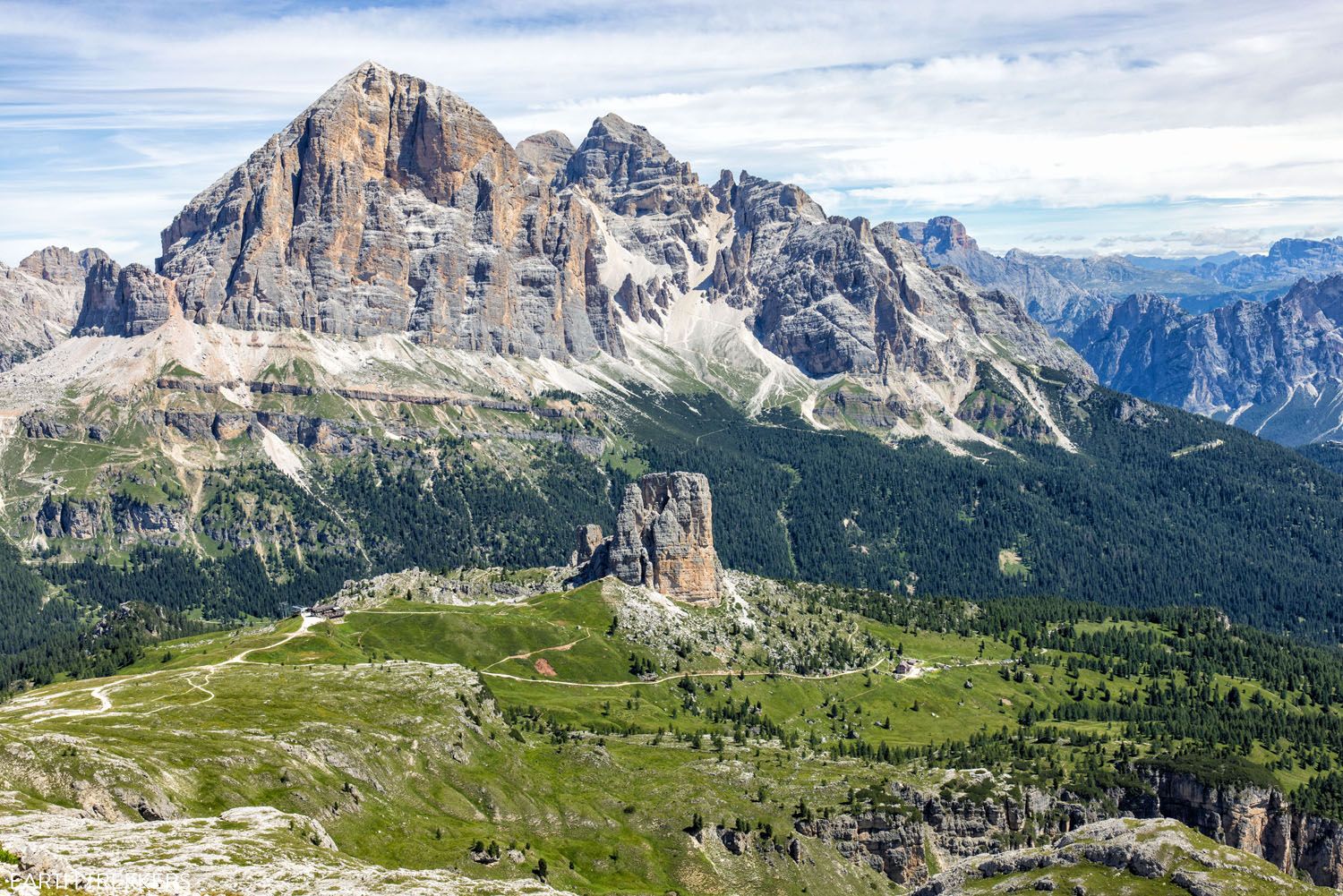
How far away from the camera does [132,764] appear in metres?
159

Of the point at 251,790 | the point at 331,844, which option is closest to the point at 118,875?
the point at 331,844

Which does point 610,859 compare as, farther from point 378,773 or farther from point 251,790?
point 251,790

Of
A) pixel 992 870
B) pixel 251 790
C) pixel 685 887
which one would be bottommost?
pixel 685 887

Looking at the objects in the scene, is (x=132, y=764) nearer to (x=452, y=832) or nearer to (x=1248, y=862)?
(x=452, y=832)

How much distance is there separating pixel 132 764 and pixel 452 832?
145 feet

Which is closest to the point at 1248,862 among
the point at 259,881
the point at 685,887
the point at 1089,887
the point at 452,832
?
the point at 1089,887

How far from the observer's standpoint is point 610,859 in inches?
7741

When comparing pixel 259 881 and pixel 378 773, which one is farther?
pixel 378 773

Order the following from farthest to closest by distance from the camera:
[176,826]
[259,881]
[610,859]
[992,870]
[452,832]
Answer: [610,859], [452,832], [992,870], [176,826], [259,881]

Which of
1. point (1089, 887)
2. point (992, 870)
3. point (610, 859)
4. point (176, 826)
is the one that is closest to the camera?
point (176, 826)

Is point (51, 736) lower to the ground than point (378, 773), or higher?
higher

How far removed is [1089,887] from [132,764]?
11369 centimetres

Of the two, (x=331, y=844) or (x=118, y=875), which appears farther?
(x=331, y=844)

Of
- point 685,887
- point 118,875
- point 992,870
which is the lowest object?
point 685,887
